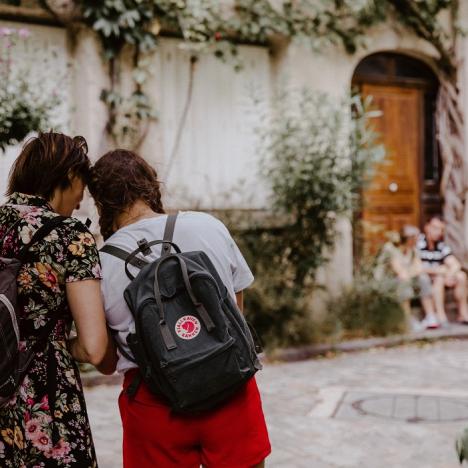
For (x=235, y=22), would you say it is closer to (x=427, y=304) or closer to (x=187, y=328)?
(x=427, y=304)

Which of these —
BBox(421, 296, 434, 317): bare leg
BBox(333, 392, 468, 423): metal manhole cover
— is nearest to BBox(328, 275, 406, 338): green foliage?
BBox(421, 296, 434, 317): bare leg

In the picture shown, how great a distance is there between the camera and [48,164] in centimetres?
252

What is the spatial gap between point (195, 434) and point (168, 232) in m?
0.62

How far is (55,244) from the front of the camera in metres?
2.47

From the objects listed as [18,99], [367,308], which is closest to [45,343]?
[18,99]

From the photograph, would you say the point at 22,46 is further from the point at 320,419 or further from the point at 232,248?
the point at 232,248

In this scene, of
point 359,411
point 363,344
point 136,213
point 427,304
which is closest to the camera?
point 136,213

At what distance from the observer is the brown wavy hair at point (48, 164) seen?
99.1 inches

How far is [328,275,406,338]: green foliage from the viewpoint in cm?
950

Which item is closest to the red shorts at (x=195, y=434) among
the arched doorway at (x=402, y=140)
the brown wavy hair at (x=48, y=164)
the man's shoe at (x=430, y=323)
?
the brown wavy hair at (x=48, y=164)

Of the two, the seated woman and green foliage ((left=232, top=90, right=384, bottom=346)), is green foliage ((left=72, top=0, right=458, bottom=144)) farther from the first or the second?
the seated woman

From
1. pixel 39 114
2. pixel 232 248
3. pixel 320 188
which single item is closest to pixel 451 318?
pixel 320 188

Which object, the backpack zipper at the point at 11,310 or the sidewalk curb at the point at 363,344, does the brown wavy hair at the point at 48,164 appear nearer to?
the backpack zipper at the point at 11,310

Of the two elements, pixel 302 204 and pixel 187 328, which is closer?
pixel 187 328
